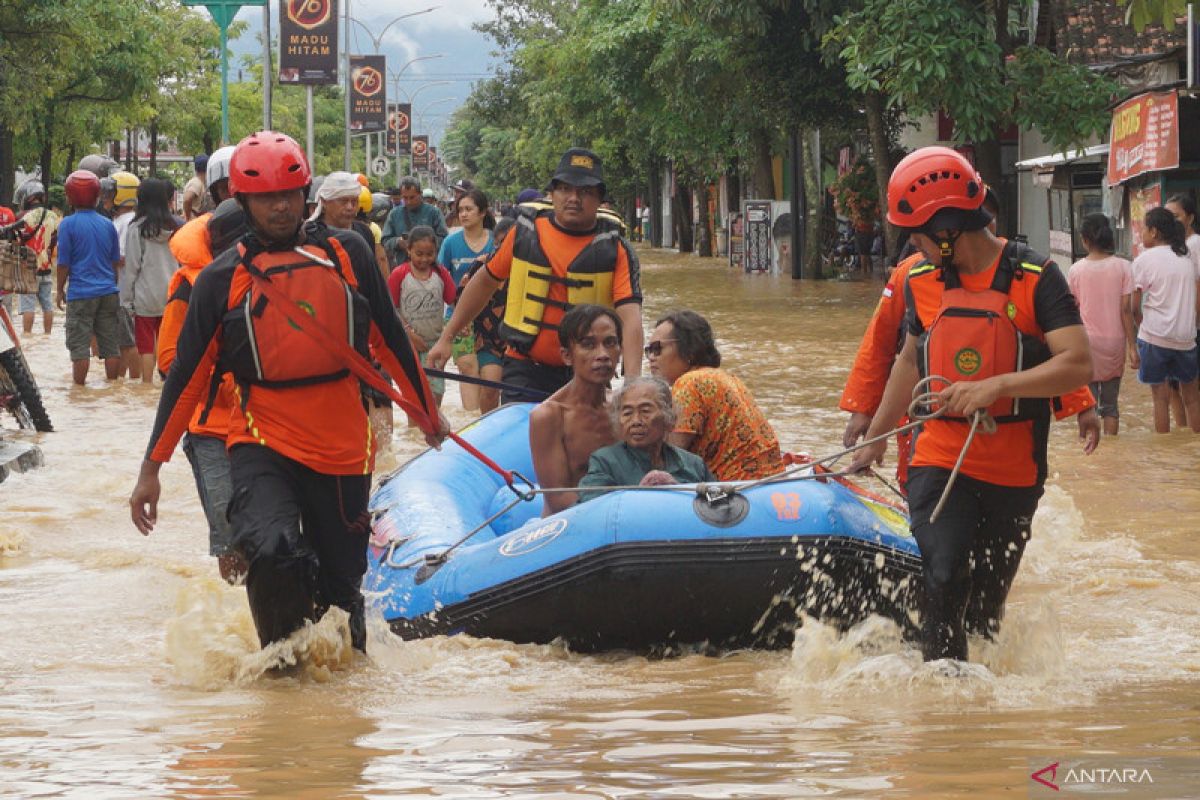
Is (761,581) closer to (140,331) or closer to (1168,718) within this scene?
(1168,718)

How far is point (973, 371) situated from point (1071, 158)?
17723 millimetres

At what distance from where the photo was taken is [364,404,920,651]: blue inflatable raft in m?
6.20

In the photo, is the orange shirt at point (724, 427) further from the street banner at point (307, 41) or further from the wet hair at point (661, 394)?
the street banner at point (307, 41)

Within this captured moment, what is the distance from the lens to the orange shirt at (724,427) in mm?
6914

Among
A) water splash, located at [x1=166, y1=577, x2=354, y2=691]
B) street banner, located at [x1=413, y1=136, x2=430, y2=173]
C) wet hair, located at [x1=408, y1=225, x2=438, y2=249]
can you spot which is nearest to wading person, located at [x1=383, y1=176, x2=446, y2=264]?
wet hair, located at [x1=408, y1=225, x2=438, y2=249]

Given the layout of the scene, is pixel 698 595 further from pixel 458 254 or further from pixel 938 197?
pixel 458 254

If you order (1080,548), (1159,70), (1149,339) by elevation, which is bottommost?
(1080,548)

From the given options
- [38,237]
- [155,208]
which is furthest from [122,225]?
[38,237]

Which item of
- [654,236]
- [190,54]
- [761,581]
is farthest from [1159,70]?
[654,236]

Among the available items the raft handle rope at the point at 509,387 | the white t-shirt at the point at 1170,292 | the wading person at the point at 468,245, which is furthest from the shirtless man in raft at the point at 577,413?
the white t-shirt at the point at 1170,292

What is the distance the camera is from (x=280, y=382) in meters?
5.62

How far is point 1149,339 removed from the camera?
1236 centimetres

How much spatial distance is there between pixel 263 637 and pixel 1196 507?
236 inches

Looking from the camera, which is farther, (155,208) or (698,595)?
(155,208)
